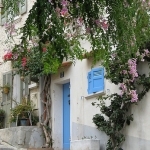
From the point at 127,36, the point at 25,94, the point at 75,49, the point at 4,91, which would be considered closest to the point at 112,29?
the point at 127,36

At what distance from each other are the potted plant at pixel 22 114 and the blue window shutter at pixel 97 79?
2909 millimetres

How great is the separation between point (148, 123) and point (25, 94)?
224 inches

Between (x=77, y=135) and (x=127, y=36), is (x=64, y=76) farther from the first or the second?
(x=127, y=36)

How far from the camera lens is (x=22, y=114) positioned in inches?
549

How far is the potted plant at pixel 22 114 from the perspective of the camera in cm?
1380

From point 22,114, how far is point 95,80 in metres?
3.25

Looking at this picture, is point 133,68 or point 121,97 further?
point 121,97

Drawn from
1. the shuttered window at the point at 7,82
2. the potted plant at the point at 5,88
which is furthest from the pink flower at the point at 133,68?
the potted plant at the point at 5,88

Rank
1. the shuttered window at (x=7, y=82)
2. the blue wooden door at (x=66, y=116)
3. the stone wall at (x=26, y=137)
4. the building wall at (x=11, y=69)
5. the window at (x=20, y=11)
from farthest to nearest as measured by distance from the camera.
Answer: the shuttered window at (x=7, y=82) → the building wall at (x=11, y=69) → the stone wall at (x=26, y=137) → the blue wooden door at (x=66, y=116) → the window at (x=20, y=11)

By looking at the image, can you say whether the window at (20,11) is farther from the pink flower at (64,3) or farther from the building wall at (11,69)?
the pink flower at (64,3)

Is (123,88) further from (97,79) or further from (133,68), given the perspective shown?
(97,79)

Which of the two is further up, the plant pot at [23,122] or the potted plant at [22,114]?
the potted plant at [22,114]

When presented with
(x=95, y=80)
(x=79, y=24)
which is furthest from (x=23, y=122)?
(x=79, y=24)

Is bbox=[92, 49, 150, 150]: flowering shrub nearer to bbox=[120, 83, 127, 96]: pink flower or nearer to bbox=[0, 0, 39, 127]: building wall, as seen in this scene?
bbox=[120, 83, 127, 96]: pink flower
